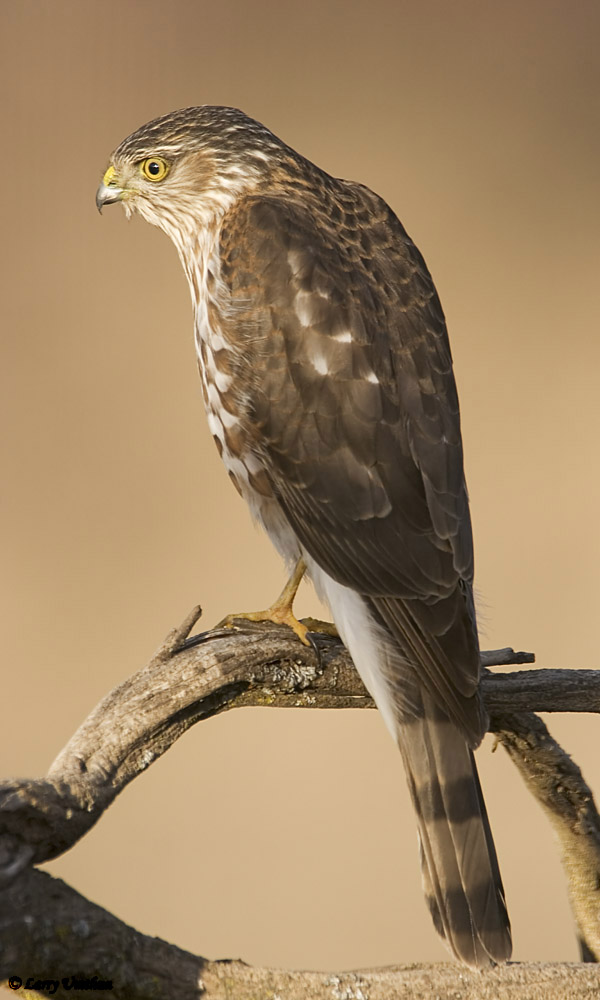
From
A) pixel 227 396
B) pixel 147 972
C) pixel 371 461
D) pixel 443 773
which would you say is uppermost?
pixel 227 396

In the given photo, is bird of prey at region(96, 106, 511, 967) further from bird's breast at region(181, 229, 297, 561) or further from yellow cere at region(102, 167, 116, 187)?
yellow cere at region(102, 167, 116, 187)

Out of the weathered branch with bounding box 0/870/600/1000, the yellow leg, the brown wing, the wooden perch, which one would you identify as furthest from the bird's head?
the weathered branch with bounding box 0/870/600/1000

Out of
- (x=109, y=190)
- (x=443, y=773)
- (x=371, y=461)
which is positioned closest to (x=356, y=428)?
(x=371, y=461)

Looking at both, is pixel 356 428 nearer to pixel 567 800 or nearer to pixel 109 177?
pixel 567 800

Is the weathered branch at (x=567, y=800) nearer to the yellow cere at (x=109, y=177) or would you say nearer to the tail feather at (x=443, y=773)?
the tail feather at (x=443, y=773)

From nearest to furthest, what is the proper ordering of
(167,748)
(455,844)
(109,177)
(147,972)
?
(147,972) < (167,748) < (455,844) < (109,177)

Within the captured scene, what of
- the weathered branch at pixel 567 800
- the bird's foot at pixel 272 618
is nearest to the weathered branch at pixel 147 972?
the weathered branch at pixel 567 800

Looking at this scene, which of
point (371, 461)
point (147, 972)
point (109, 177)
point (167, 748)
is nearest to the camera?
point (147, 972)
